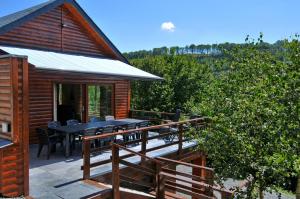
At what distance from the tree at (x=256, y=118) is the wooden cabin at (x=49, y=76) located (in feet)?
13.0

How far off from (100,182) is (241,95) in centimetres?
430

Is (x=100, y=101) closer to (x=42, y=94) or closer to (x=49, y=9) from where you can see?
(x=42, y=94)

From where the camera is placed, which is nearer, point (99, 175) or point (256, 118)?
→ point (256, 118)

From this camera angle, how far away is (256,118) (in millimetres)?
5016

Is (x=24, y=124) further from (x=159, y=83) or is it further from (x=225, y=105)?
(x=159, y=83)

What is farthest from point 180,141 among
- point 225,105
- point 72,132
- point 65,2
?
point 65,2

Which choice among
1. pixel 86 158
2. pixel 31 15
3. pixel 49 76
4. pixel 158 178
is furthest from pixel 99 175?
pixel 31 15

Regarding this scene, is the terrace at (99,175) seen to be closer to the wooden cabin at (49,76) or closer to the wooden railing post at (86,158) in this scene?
the wooden railing post at (86,158)

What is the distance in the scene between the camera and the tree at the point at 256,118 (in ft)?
14.9

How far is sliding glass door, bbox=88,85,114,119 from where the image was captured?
14.3m

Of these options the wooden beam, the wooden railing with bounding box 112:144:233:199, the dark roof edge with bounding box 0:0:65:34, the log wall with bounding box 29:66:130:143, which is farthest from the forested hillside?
the dark roof edge with bounding box 0:0:65:34

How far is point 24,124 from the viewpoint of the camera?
6258mm

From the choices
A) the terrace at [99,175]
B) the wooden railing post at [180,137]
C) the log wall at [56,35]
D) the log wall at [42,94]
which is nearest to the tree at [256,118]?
the terrace at [99,175]

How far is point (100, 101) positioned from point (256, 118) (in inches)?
426
